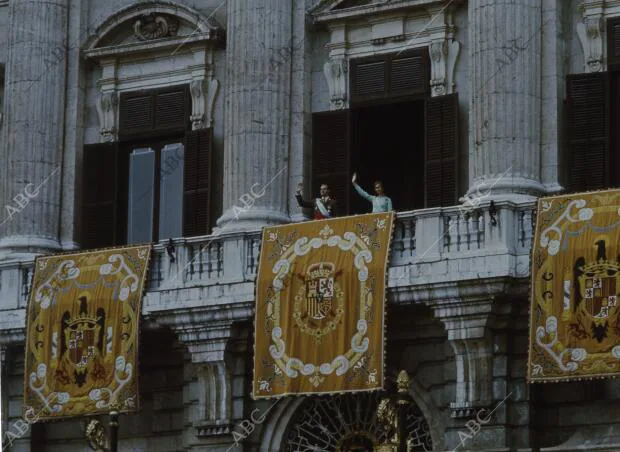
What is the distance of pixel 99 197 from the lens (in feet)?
124

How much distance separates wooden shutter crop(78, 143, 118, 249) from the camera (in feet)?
123

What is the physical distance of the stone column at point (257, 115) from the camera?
114 ft

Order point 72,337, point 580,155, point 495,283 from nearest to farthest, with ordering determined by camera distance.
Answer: point 495,283, point 580,155, point 72,337

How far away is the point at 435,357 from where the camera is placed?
31.9 meters

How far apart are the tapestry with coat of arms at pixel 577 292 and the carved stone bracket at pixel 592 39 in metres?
3.37

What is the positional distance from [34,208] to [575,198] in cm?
1252

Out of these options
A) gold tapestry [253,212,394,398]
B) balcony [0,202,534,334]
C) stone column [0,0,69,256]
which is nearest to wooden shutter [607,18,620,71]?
balcony [0,202,534,334]

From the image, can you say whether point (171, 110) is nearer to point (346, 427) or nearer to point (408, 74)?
point (408, 74)

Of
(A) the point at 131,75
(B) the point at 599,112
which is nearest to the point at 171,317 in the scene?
(A) the point at 131,75

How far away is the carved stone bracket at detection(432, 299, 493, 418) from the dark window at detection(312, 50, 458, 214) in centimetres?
407

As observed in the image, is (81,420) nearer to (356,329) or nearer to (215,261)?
(215,261)

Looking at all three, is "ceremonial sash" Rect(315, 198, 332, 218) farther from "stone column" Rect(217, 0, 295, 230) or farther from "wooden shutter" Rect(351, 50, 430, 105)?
"wooden shutter" Rect(351, 50, 430, 105)

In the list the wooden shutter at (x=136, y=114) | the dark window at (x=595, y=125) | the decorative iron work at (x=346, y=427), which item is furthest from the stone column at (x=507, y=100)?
the wooden shutter at (x=136, y=114)

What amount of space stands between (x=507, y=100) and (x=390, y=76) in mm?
3300
